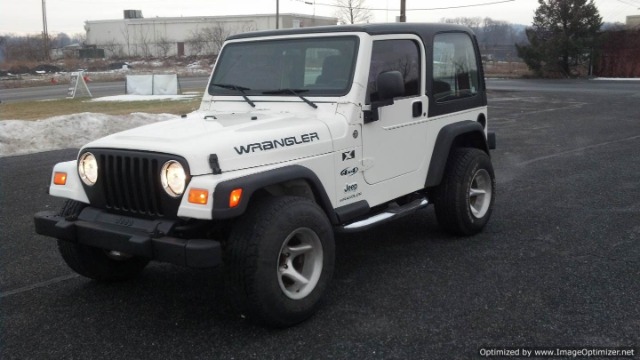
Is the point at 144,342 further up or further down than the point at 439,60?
further down

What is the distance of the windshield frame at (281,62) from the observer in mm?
4543

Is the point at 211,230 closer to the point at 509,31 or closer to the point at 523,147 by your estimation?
the point at 523,147

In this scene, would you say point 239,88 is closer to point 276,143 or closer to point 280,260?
point 276,143

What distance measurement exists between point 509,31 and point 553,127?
10841cm

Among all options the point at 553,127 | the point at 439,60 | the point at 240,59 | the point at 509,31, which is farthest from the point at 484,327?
the point at 509,31

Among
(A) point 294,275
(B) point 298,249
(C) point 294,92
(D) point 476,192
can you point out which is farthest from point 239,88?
(D) point 476,192

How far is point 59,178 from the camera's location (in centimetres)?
420

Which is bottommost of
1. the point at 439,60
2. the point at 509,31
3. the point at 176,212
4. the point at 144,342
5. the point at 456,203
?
the point at 144,342

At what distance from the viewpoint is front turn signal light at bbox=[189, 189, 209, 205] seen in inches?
133

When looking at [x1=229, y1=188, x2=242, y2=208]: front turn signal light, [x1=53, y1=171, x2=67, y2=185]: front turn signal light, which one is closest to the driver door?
[x1=229, y1=188, x2=242, y2=208]: front turn signal light

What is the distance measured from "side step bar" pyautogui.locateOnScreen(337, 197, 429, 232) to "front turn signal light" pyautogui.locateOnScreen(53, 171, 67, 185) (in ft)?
6.43

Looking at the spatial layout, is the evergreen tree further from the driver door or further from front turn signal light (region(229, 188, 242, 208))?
front turn signal light (region(229, 188, 242, 208))

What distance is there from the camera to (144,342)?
3.65m

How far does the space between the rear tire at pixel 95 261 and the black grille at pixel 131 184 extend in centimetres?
Answer: 42
